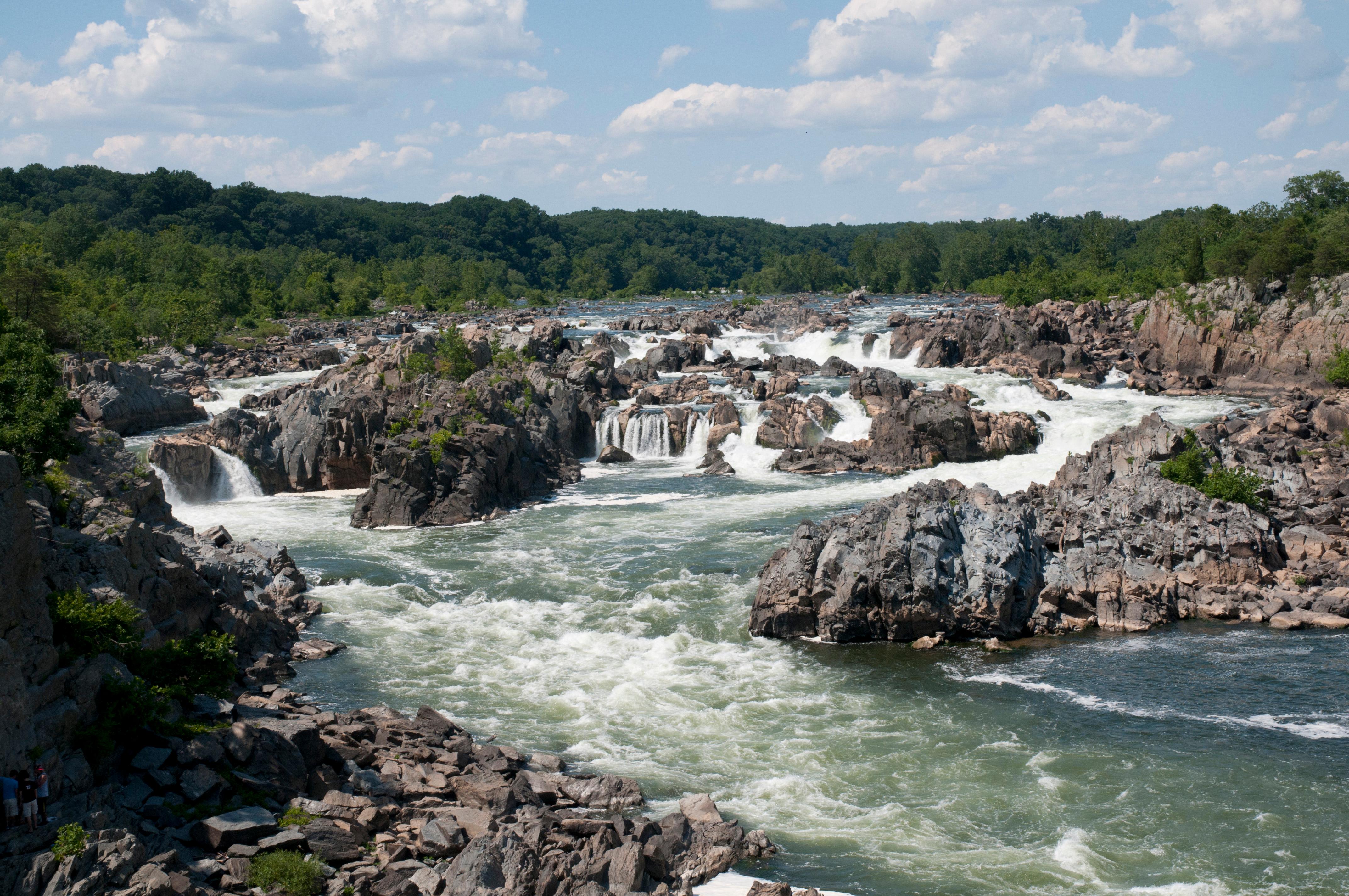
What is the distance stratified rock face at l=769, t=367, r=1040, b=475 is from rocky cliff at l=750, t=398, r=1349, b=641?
17161mm

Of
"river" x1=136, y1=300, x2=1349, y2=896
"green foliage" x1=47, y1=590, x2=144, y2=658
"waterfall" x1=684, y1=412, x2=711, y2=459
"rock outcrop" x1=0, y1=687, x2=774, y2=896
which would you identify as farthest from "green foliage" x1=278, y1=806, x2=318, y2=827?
"waterfall" x1=684, y1=412, x2=711, y2=459

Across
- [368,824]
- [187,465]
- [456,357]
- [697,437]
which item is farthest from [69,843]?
[456,357]

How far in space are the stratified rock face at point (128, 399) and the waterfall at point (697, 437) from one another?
29.2 meters

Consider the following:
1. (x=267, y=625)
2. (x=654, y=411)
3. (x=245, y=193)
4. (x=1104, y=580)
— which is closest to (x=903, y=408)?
(x=654, y=411)

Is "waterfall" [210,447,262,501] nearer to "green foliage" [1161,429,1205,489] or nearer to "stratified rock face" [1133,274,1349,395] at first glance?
"green foliage" [1161,429,1205,489]

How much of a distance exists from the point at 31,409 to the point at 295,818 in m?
12.0

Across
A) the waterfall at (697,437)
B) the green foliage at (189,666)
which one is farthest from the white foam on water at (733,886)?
the waterfall at (697,437)

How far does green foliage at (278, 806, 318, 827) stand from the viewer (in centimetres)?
1611

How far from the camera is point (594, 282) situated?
627ft

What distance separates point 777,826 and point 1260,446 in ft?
106

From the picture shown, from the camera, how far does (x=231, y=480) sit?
4784 centimetres

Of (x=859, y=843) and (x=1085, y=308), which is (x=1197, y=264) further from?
(x=859, y=843)

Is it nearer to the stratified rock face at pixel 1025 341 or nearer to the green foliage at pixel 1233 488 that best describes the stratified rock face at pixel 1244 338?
the stratified rock face at pixel 1025 341

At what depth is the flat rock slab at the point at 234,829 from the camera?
15352 millimetres
